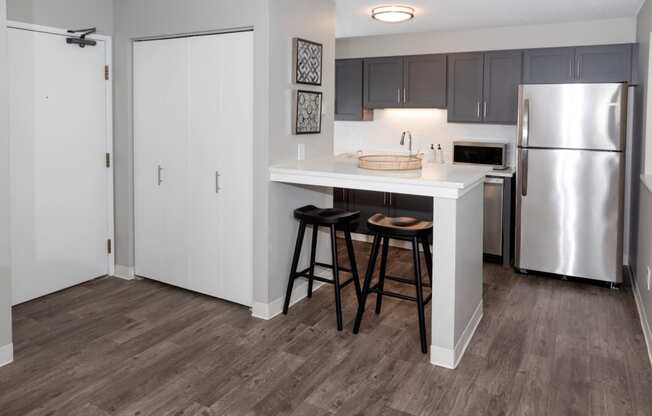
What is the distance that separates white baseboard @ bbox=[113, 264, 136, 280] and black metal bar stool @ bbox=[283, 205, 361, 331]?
4.80 feet

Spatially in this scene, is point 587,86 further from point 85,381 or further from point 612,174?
point 85,381

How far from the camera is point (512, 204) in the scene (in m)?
4.95

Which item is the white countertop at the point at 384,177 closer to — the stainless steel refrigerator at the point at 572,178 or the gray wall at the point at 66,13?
the stainless steel refrigerator at the point at 572,178

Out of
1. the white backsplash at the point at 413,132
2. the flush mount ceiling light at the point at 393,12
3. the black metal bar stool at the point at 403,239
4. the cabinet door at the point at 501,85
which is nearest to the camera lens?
the black metal bar stool at the point at 403,239

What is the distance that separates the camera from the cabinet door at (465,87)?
5188 millimetres

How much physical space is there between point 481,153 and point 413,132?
0.92 m

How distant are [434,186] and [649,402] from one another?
146 centimetres

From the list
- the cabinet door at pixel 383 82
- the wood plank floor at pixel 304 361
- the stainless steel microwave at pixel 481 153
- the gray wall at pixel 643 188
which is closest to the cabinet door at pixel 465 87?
the stainless steel microwave at pixel 481 153

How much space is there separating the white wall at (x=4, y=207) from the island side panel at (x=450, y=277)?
227cm

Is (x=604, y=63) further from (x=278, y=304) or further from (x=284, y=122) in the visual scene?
(x=278, y=304)

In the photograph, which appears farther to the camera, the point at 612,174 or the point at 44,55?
the point at 612,174

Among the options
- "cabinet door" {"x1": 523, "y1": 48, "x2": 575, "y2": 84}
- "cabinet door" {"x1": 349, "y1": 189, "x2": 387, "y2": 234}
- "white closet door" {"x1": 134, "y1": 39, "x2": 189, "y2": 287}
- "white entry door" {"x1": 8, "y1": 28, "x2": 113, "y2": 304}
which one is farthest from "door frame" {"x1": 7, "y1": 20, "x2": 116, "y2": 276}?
"cabinet door" {"x1": 523, "y1": 48, "x2": 575, "y2": 84}

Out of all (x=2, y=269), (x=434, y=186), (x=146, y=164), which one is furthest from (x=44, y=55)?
(x=434, y=186)

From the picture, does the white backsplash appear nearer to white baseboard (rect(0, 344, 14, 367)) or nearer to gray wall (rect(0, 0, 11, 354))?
gray wall (rect(0, 0, 11, 354))
